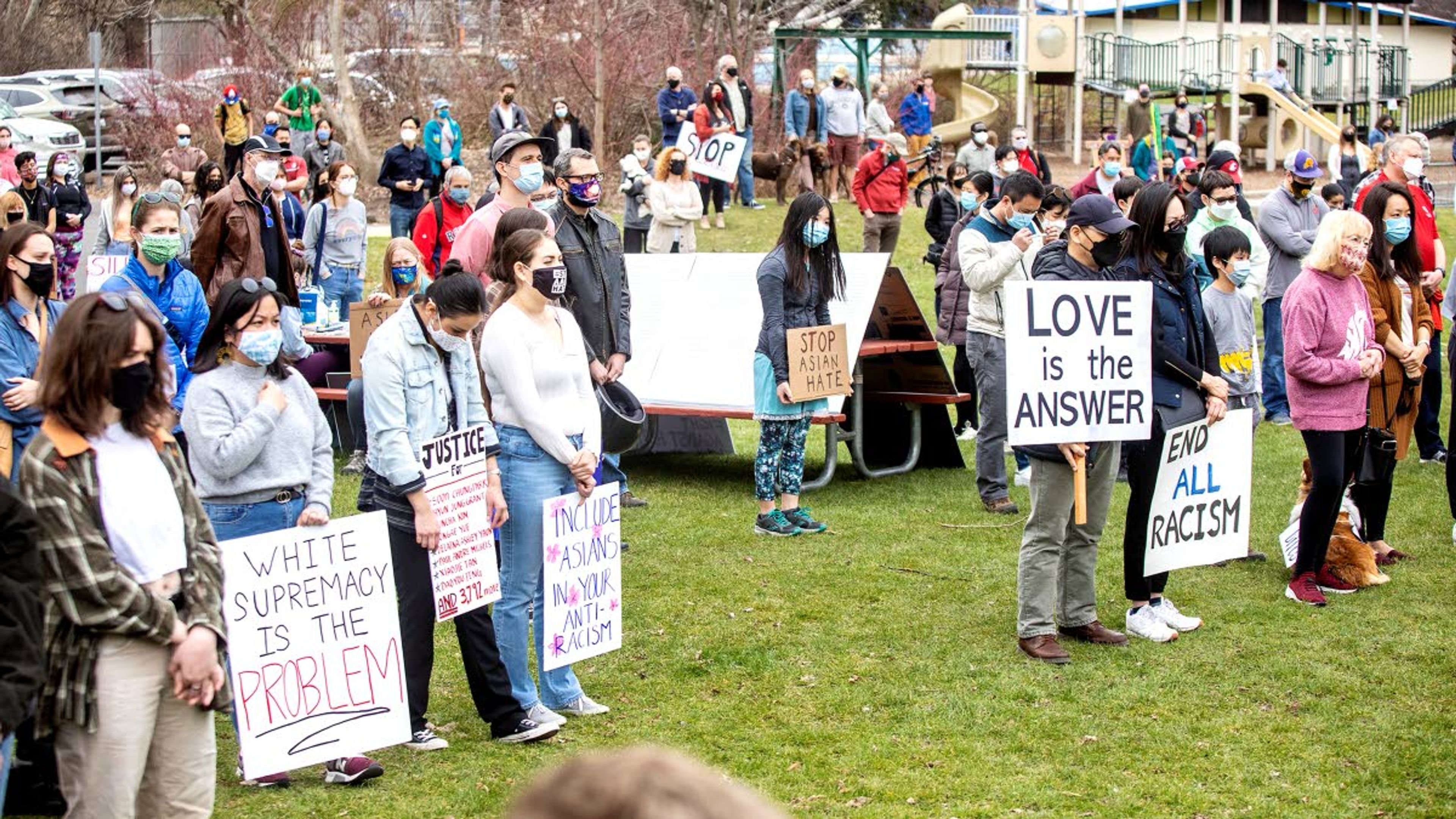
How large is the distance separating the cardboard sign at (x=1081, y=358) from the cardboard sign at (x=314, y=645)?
2739 millimetres

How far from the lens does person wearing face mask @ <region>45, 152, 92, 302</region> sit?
51.7 ft

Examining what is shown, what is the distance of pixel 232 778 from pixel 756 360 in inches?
172

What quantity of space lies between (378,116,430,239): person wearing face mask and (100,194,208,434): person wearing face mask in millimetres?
11237

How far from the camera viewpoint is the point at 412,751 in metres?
6.29

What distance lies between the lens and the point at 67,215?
1633 cm

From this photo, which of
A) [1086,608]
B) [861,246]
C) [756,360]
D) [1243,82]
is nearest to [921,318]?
[756,360]

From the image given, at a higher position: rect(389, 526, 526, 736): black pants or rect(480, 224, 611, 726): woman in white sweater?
rect(480, 224, 611, 726): woman in white sweater

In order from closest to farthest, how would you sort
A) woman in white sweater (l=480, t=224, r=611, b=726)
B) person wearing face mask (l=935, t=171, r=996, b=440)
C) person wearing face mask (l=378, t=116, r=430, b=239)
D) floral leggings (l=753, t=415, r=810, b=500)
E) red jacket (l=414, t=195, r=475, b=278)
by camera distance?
woman in white sweater (l=480, t=224, r=611, b=726)
floral leggings (l=753, t=415, r=810, b=500)
person wearing face mask (l=935, t=171, r=996, b=440)
red jacket (l=414, t=195, r=475, b=278)
person wearing face mask (l=378, t=116, r=430, b=239)

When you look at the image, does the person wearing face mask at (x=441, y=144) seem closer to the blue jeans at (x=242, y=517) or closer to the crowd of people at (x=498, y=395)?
the crowd of people at (x=498, y=395)

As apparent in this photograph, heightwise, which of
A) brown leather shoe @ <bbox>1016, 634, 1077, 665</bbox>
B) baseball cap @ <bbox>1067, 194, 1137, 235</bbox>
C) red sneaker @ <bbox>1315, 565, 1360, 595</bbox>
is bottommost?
red sneaker @ <bbox>1315, 565, 1360, 595</bbox>

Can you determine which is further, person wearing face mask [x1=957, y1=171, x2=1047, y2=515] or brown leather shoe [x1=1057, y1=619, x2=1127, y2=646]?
person wearing face mask [x1=957, y1=171, x2=1047, y2=515]

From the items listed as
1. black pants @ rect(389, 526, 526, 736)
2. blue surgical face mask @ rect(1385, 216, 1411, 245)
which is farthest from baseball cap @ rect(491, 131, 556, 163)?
blue surgical face mask @ rect(1385, 216, 1411, 245)

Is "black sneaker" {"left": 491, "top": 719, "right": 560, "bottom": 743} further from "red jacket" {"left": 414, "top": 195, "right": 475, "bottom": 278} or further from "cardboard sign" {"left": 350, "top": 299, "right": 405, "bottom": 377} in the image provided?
"red jacket" {"left": 414, "top": 195, "right": 475, "bottom": 278}

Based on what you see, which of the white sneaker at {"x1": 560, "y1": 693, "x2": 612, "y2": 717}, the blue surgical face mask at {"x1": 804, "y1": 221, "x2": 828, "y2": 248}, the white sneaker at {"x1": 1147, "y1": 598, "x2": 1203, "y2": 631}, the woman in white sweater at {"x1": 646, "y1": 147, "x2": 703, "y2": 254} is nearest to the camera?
the white sneaker at {"x1": 560, "y1": 693, "x2": 612, "y2": 717}
